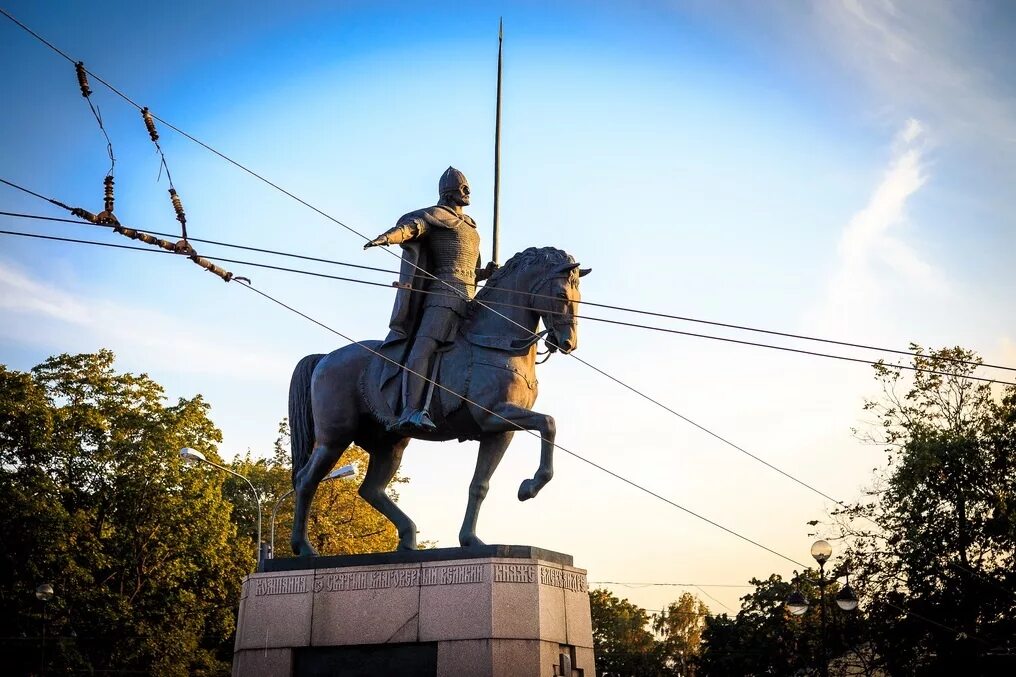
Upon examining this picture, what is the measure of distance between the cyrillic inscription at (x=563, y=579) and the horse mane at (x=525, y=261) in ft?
11.9

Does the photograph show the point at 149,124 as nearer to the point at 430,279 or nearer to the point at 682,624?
the point at 430,279

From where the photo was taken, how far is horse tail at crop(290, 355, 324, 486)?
49.1 ft

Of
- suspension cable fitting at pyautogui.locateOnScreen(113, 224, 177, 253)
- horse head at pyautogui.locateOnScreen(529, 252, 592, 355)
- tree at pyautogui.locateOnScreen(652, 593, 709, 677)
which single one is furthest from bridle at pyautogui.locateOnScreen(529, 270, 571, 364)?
tree at pyautogui.locateOnScreen(652, 593, 709, 677)

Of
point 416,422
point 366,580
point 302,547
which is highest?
point 416,422

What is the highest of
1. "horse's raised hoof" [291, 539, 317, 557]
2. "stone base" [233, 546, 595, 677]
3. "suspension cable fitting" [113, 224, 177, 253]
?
"suspension cable fitting" [113, 224, 177, 253]

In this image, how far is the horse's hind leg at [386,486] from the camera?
14.0 m

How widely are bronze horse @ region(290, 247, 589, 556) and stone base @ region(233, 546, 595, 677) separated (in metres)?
0.72

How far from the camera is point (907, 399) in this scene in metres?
33.3

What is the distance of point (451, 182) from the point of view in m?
14.9

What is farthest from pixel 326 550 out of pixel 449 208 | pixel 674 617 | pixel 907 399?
pixel 674 617

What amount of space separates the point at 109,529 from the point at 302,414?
20.1 m

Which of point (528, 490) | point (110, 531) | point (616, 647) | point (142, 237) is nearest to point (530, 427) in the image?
point (528, 490)

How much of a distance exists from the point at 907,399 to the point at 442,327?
23382 millimetres

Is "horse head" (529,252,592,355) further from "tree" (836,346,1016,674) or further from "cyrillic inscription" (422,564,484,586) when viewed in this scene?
"tree" (836,346,1016,674)
